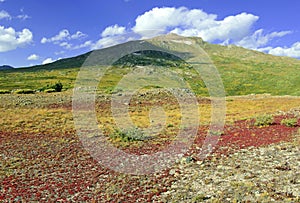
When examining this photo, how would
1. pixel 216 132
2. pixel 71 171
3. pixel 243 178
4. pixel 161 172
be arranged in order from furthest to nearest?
pixel 216 132 → pixel 71 171 → pixel 161 172 → pixel 243 178

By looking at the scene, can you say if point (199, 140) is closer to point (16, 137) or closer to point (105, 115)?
point (16, 137)

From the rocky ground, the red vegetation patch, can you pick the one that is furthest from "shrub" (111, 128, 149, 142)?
the rocky ground

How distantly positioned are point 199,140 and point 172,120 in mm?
14418

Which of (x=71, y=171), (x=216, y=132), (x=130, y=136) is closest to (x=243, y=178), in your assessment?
(x=71, y=171)

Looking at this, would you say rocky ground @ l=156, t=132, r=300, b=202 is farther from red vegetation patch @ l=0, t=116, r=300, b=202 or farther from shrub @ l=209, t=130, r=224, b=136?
shrub @ l=209, t=130, r=224, b=136

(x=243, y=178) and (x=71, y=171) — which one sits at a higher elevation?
(x=71, y=171)

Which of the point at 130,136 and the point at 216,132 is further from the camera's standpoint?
the point at 216,132

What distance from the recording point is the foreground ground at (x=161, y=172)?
53.3ft

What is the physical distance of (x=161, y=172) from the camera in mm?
20422

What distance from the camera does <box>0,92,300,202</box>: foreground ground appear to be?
16.2 m

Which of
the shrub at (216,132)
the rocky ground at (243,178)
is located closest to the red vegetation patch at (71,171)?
the shrub at (216,132)

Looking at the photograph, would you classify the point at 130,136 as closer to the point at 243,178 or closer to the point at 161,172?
the point at 161,172

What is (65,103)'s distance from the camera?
56.7 metres

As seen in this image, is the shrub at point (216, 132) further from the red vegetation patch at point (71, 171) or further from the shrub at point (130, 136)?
the shrub at point (130, 136)
